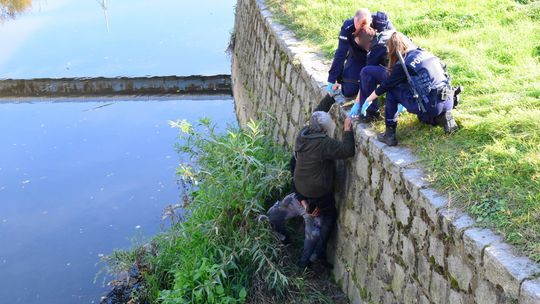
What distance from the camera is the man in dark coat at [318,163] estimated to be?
5918 mm

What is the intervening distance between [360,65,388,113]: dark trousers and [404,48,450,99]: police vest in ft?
1.89

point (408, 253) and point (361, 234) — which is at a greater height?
point (408, 253)

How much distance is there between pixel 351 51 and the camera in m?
6.72

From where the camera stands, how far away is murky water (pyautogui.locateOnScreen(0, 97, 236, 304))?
8875 mm

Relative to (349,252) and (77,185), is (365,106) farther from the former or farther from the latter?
(77,185)

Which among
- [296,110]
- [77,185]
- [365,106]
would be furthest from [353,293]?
[77,185]

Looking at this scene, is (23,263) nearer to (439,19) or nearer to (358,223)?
(358,223)

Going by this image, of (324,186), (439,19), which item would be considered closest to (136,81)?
(439,19)

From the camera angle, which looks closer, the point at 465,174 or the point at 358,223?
the point at 465,174

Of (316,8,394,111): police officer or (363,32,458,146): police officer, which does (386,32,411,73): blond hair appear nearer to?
(363,32,458,146): police officer

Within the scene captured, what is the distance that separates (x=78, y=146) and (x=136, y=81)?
9.57 ft

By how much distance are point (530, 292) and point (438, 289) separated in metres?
1.12

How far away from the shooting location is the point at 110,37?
17344 millimetres

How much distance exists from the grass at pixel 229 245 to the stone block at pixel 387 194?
4.35 ft
